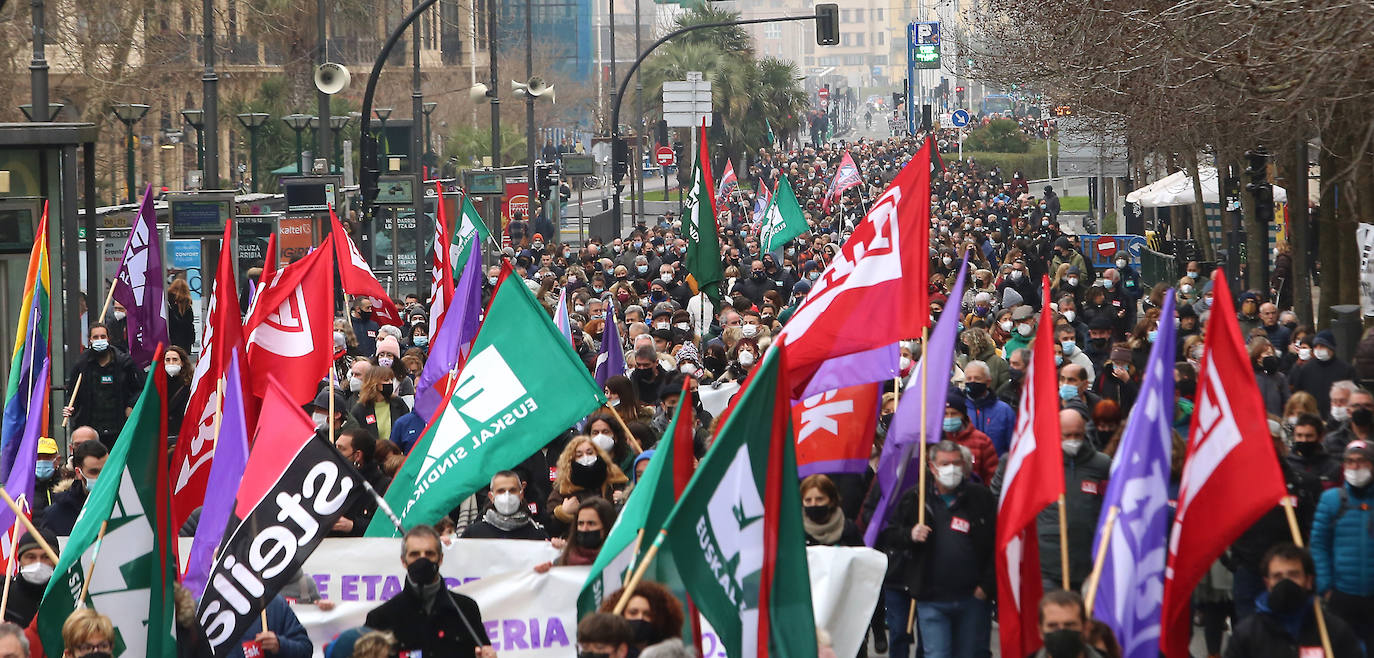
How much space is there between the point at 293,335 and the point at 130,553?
4601 millimetres

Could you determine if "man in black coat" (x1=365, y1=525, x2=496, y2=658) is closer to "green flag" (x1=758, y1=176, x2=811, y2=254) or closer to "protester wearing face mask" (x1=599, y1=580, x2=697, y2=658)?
"protester wearing face mask" (x1=599, y1=580, x2=697, y2=658)

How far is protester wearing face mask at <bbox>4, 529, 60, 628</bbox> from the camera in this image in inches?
301

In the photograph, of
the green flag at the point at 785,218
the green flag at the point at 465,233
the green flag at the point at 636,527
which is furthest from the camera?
the green flag at the point at 785,218

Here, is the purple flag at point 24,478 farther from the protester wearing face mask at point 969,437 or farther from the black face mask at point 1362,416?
the black face mask at point 1362,416

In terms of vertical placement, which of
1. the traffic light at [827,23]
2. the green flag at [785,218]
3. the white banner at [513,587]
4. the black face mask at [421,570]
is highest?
the traffic light at [827,23]

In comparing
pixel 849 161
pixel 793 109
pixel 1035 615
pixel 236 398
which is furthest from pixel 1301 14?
pixel 793 109

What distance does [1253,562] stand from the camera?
8625mm

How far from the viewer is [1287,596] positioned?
23.1 feet

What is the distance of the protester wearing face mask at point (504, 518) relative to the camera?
8.84m

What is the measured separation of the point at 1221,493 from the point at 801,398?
2.55m

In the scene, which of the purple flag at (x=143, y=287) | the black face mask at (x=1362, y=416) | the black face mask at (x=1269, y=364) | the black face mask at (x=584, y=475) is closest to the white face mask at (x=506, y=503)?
the black face mask at (x=584, y=475)

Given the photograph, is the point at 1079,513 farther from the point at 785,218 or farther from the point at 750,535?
the point at 785,218

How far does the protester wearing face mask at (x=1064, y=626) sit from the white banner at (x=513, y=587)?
1.78 meters

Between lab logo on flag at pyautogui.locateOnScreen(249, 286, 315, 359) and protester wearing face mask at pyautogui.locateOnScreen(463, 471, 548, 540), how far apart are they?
3144mm
